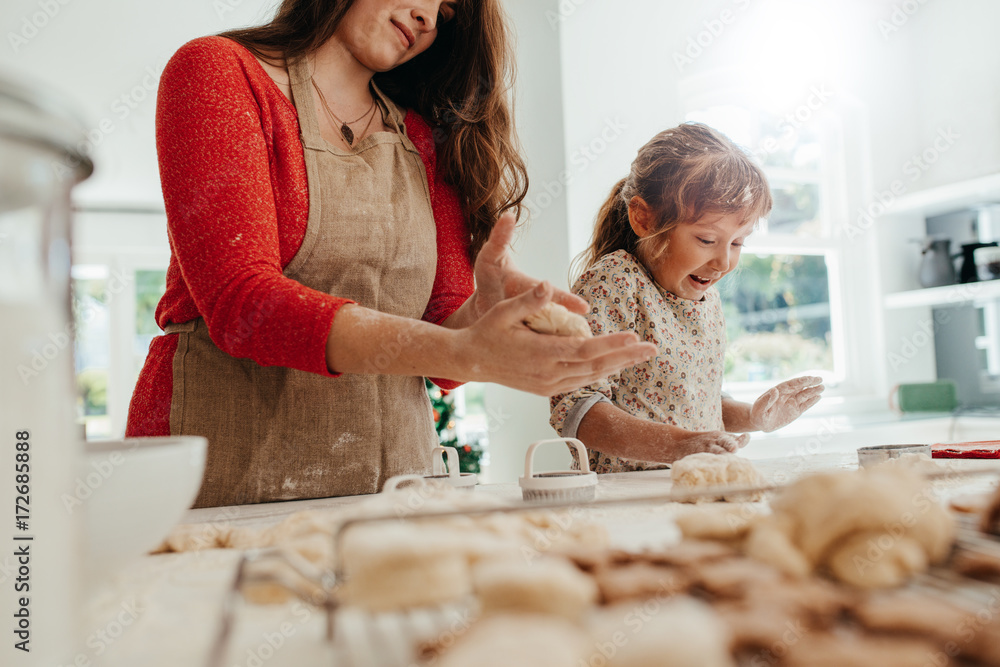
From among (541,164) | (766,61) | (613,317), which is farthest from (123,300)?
(613,317)

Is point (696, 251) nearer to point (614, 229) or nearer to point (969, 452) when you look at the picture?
point (614, 229)

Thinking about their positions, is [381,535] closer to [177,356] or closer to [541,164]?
[177,356]

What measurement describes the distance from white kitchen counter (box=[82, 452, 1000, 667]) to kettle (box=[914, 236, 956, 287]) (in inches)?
127

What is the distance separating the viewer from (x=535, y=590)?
0.33 meters

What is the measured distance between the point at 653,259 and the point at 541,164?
3.90 ft

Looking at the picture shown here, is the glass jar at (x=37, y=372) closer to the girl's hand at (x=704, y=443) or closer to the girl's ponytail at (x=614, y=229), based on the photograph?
the girl's hand at (x=704, y=443)

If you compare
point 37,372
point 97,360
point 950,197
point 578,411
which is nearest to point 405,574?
point 37,372

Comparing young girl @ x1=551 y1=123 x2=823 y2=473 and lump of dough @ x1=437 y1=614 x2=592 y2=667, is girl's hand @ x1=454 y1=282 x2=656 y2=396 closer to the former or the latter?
lump of dough @ x1=437 y1=614 x2=592 y2=667

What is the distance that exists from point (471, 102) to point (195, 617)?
109cm

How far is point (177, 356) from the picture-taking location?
1.02 m

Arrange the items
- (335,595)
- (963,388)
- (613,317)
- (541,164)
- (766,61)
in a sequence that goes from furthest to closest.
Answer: (963,388) → (766,61) → (541,164) → (613,317) → (335,595)

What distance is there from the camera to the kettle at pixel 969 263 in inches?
123

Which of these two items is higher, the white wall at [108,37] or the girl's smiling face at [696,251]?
the white wall at [108,37]

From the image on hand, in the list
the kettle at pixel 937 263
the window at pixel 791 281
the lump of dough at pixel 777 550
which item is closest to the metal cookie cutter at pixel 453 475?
the lump of dough at pixel 777 550
